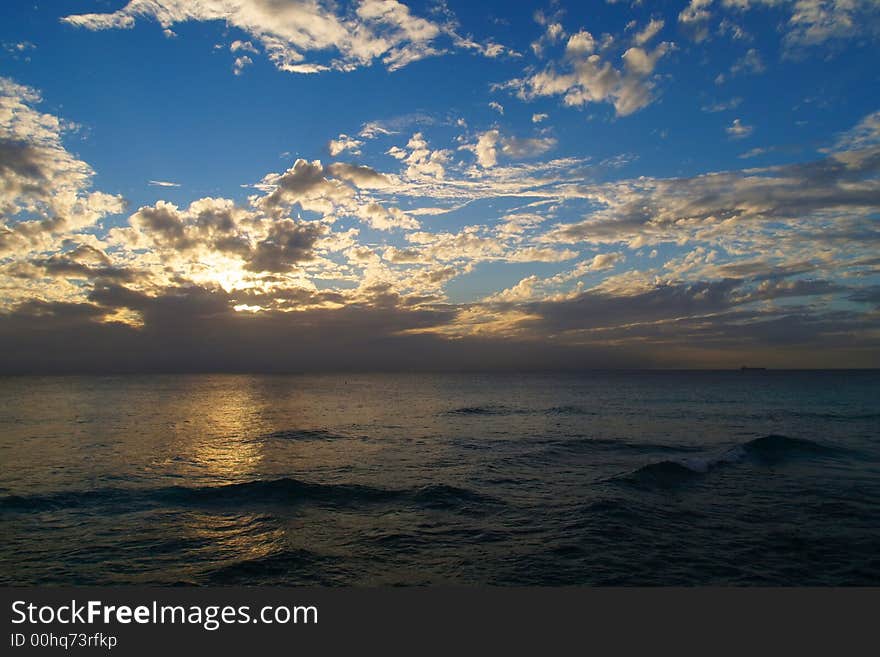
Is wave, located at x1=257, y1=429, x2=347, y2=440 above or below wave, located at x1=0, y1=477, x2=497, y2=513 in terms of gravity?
below

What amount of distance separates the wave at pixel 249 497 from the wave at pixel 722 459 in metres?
9.75

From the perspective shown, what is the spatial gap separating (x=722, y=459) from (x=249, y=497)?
95.8ft

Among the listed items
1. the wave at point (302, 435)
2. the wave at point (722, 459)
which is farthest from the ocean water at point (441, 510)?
the wave at point (302, 435)

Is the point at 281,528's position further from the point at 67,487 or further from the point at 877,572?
the point at 877,572

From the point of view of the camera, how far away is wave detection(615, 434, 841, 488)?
986 inches

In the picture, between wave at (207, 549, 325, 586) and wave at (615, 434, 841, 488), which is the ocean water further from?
wave at (615, 434, 841, 488)

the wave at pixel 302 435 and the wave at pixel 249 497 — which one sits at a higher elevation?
the wave at pixel 249 497

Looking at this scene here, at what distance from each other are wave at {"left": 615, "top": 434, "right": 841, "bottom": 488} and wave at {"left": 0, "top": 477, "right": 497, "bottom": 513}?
9750mm

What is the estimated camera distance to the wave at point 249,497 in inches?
845

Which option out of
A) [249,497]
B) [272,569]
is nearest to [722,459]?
[272,569]

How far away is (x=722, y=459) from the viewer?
30031 millimetres

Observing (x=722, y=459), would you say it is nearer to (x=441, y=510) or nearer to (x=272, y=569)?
(x=441, y=510)

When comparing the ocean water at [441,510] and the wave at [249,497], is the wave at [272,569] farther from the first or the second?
the wave at [249,497]

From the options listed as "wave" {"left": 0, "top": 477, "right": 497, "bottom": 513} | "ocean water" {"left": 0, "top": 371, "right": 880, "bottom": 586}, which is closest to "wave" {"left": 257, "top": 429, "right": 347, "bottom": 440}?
"ocean water" {"left": 0, "top": 371, "right": 880, "bottom": 586}
